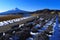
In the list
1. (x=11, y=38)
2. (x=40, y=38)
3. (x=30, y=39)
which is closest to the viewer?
(x=40, y=38)

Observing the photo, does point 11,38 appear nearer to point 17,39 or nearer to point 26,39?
point 17,39

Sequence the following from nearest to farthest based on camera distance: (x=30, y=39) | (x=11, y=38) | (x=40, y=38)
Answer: (x=40, y=38) < (x=11, y=38) < (x=30, y=39)

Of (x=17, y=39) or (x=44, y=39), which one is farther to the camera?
(x=17, y=39)

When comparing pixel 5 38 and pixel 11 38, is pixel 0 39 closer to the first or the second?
pixel 5 38

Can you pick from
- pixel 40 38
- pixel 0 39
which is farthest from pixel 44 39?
pixel 0 39

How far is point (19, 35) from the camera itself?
4320 mm

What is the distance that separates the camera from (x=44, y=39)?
12.4ft

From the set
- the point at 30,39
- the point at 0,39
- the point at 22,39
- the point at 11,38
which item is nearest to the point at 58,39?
the point at 30,39

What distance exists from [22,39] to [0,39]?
0.84 metres

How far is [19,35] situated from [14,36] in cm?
16

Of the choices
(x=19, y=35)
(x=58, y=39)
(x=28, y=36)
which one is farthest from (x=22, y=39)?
(x=58, y=39)

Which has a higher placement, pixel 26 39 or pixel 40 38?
pixel 40 38

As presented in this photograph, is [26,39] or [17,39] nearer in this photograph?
[17,39]

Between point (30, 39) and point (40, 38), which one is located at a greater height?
point (40, 38)
